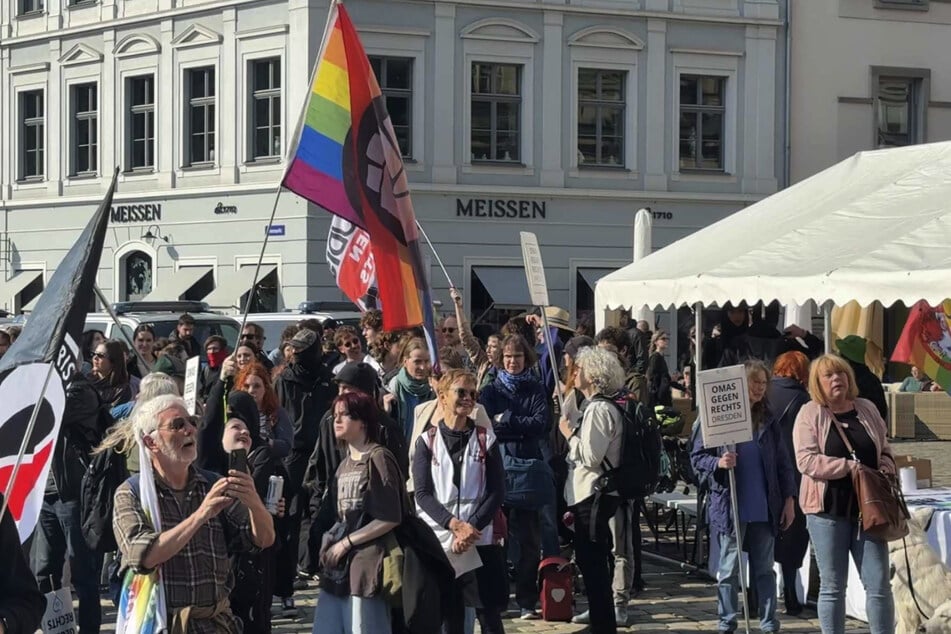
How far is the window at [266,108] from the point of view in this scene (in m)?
30.0

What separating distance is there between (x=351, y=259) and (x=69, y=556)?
362 inches

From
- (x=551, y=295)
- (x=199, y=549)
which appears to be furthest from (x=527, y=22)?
(x=199, y=549)

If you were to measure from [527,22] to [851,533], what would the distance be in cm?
2331

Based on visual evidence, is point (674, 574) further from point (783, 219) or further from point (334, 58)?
point (334, 58)

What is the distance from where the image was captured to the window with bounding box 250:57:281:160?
2997 centimetres

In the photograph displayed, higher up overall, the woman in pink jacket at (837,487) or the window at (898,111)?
the window at (898,111)

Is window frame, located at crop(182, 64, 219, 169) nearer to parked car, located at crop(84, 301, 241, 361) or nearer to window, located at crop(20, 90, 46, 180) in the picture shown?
window, located at crop(20, 90, 46, 180)

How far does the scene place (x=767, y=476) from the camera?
980 centimetres

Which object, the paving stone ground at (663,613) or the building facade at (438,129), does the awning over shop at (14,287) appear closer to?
the building facade at (438,129)

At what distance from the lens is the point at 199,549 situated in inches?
227

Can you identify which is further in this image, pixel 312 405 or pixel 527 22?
pixel 527 22

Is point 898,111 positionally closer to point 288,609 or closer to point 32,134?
point 32,134

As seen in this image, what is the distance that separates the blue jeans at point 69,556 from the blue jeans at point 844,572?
4012 mm

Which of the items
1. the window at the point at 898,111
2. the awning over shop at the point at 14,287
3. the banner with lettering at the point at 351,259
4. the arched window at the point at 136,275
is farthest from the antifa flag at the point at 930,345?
the awning over shop at the point at 14,287
